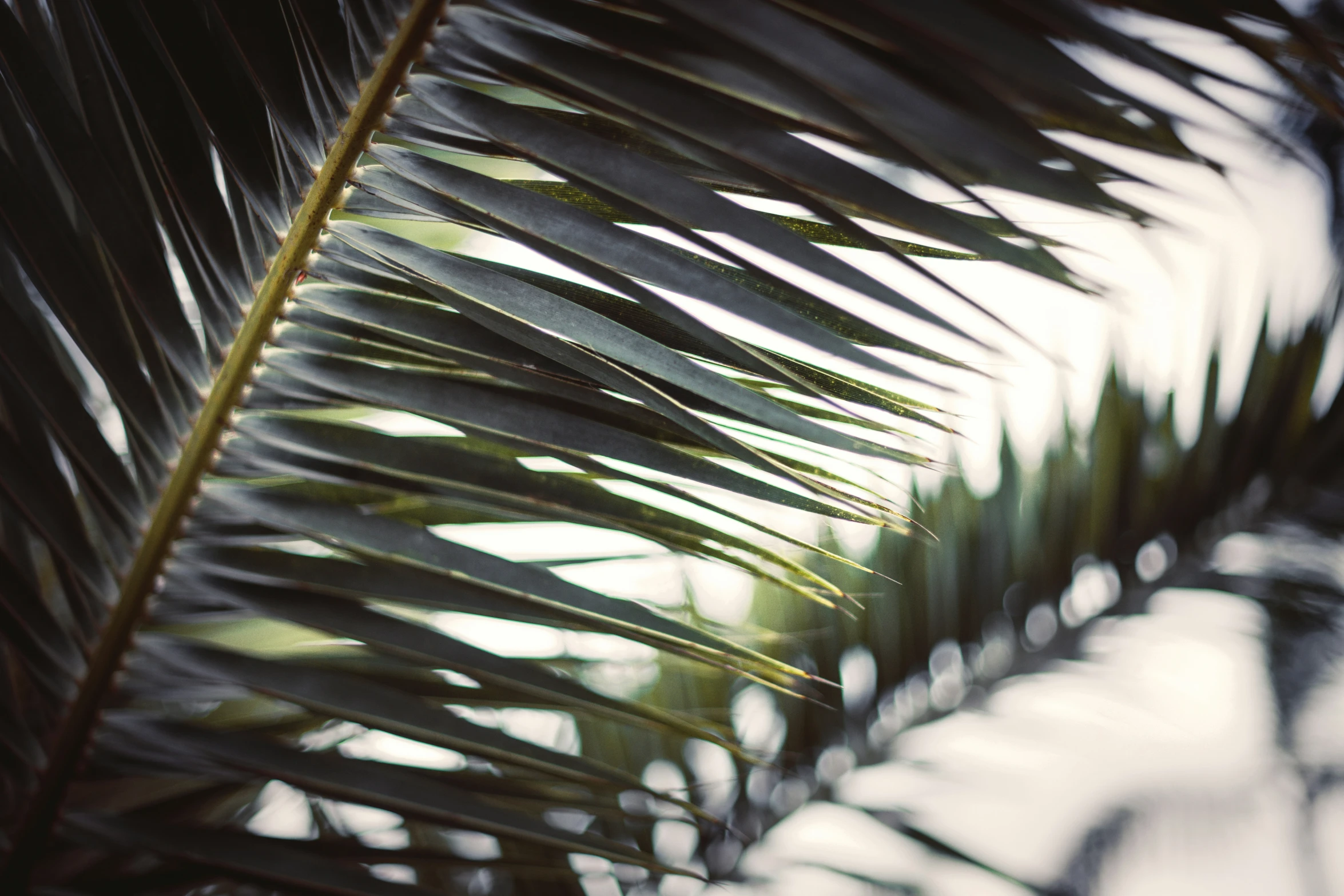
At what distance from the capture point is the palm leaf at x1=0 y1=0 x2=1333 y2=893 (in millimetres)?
266

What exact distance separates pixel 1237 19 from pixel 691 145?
20 cm

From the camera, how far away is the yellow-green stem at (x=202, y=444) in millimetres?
322

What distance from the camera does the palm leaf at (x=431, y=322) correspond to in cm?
27

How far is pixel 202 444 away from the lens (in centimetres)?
39

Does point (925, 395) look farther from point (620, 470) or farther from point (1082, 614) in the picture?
point (1082, 614)

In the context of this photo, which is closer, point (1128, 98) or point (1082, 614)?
point (1128, 98)

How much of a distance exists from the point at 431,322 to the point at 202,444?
154 mm

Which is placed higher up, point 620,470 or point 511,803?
point 620,470

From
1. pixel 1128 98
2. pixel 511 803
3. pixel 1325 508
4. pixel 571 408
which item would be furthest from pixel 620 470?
pixel 1325 508

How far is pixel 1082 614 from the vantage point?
3.22 ft

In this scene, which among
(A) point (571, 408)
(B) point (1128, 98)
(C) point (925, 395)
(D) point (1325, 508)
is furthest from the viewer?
(D) point (1325, 508)

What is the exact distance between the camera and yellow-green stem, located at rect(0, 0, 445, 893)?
12.7 inches

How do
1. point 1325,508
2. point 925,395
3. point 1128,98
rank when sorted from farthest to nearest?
point 1325,508, point 925,395, point 1128,98

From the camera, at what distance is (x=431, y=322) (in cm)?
35
